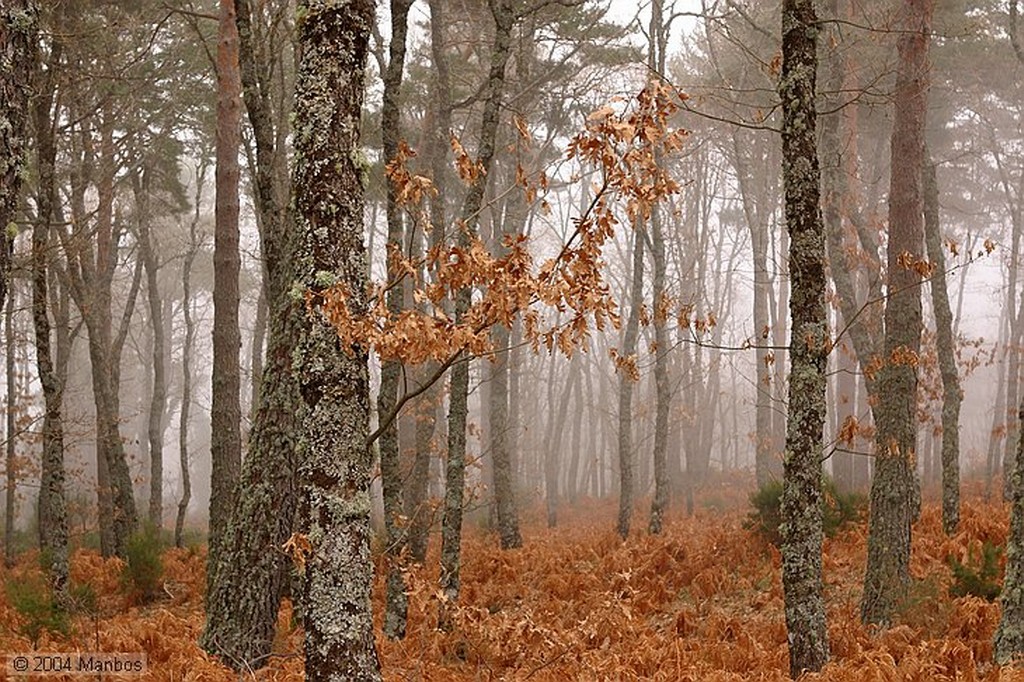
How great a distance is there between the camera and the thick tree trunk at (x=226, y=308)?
385 inches

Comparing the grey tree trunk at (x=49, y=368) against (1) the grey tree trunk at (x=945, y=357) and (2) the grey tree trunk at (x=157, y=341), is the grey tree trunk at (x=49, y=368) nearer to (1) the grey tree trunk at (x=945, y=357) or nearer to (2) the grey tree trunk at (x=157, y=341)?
(2) the grey tree trunk at (x=157, y=341)

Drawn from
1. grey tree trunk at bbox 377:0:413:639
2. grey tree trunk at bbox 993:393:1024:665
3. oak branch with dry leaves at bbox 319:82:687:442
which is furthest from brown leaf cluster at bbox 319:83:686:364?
grey tree trunk at bbox 993:393:1024:665

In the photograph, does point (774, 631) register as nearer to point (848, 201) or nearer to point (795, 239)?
point (795, 239)

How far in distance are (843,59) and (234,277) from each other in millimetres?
8835

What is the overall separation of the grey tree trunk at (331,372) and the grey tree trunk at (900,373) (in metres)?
5.16

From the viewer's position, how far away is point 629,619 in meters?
6.52

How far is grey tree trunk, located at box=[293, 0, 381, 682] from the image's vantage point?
3908 millimetres

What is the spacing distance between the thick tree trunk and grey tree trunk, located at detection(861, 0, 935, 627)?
23.2ft

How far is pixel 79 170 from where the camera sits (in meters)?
12.9

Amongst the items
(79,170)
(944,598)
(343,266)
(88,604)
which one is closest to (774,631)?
(944,598)

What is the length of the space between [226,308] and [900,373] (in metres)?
7.68

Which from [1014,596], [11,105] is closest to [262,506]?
[11,105]

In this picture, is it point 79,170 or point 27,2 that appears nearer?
point 27,2

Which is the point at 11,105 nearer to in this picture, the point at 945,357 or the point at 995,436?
the point at 945,357
